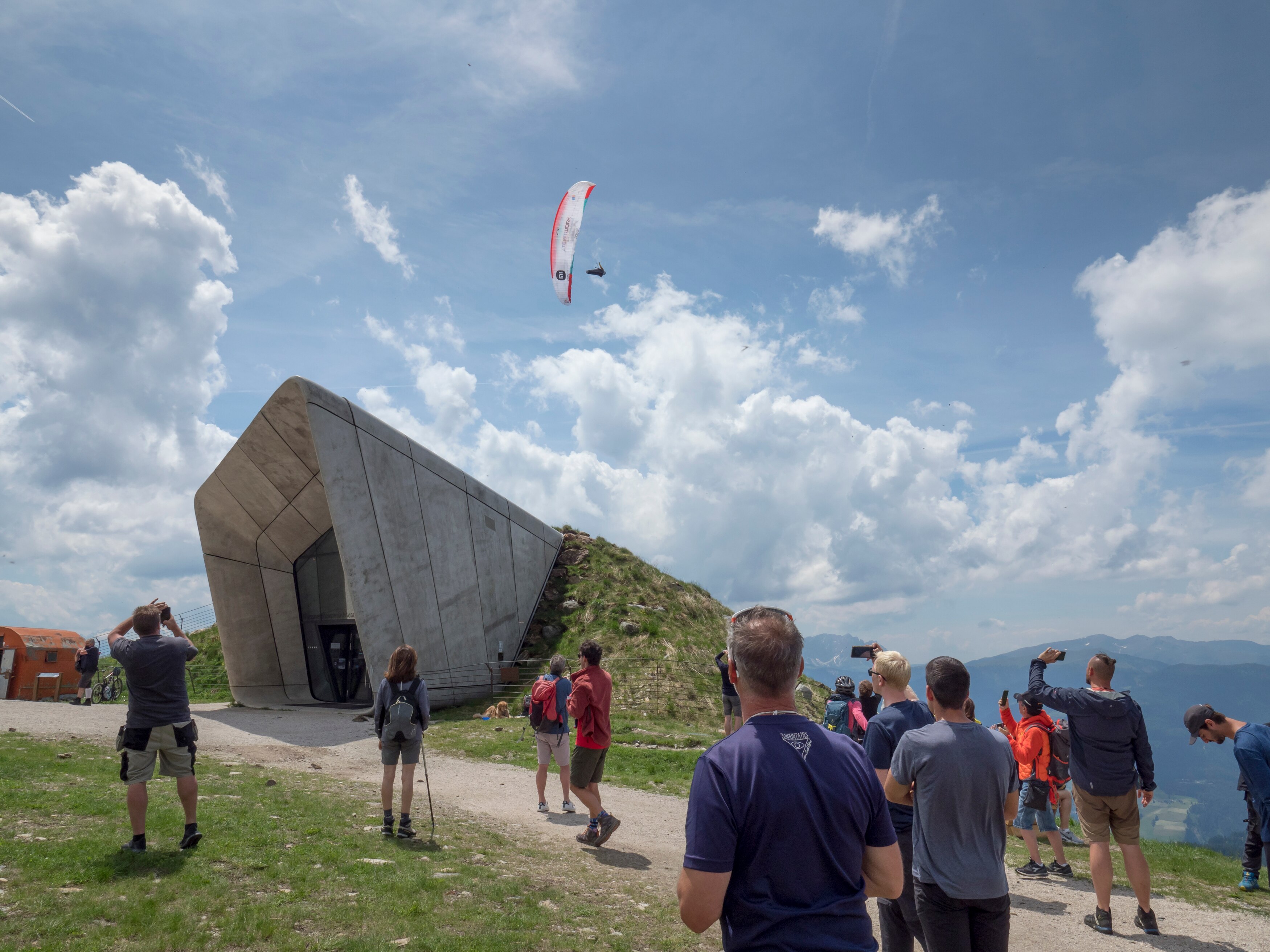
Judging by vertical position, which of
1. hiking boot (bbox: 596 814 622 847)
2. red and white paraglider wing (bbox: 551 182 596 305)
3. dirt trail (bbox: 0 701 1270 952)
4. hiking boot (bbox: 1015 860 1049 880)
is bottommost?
hiking boot (bbox: 1015 860 1049 880)

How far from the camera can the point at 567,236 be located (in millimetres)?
21156

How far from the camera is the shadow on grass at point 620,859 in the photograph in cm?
704

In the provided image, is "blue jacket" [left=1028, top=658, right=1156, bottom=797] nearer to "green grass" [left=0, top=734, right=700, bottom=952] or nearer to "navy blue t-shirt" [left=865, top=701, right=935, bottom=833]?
"navy blue t-shirt" [left=865, top=701, right=935, bottom=833]

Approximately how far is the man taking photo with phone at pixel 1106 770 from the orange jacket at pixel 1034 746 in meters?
1.98

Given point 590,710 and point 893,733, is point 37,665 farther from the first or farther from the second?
point 893,733

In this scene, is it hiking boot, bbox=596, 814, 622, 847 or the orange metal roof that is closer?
hiking boot, bbox=596, 814, 622, 847

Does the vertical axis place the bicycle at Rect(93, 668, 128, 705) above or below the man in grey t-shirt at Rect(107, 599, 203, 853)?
Result: below

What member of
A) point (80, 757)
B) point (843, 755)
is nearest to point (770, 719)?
point (843, 755)

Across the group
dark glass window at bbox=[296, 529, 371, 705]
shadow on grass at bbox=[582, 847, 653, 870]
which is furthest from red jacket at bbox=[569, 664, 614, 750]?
dark glass window at bbox=[296, 529, 371, 705]

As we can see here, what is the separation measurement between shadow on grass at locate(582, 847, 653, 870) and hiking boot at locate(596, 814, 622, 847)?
129 mm

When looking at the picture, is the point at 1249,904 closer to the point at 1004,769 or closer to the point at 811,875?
the point at 1004,769

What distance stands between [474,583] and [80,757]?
13.6 meters

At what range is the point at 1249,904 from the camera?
23.4ft

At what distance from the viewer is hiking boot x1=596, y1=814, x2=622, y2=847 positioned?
7480 mm
